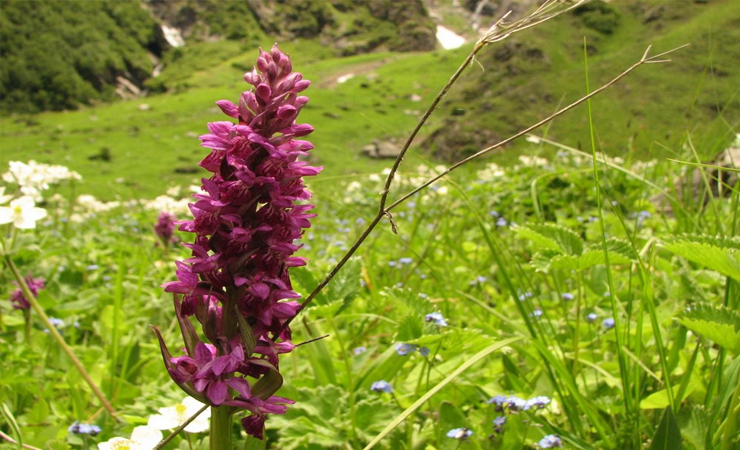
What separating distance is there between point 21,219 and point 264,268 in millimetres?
1678

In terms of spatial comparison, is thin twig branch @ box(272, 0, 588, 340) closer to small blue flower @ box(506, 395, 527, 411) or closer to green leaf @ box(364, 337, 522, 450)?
green leaf @ box(364, 337, 522, 450)

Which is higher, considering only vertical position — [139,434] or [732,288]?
[139,434]

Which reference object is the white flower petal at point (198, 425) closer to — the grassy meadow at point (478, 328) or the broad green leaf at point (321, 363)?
the grassy meadow at point (478, 328)

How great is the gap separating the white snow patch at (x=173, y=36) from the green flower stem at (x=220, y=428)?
187112mm

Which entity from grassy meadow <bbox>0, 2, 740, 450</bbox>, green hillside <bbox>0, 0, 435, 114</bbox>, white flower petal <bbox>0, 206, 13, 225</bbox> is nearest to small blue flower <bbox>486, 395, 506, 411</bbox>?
grassy meadow <bbox>0, 2, 740, 450</bbox>

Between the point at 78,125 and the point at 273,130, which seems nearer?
the point at 273,130

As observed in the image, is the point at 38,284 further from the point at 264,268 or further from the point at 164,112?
the point at 164,112

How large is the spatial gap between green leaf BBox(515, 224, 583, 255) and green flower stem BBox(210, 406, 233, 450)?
1388 mm

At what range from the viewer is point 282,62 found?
1.40m

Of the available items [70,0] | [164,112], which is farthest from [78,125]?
[70,0]

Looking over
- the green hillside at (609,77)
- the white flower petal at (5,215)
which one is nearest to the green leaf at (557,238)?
the white flower petal at (5,215)

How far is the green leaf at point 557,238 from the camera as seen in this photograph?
2.31 meters

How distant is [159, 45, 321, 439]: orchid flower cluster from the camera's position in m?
1.32

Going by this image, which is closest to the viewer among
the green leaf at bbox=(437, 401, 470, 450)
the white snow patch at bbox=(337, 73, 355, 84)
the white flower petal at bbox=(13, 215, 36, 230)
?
the green leaf at bbox=(437, 401, 470, 450)
